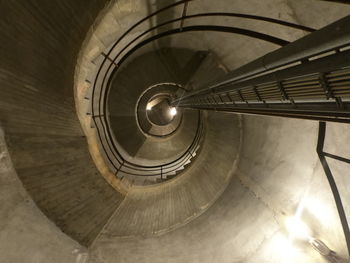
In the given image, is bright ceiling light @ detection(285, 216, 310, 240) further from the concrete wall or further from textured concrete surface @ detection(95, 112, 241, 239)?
the concrete wall

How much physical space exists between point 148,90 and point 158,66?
5.14ft

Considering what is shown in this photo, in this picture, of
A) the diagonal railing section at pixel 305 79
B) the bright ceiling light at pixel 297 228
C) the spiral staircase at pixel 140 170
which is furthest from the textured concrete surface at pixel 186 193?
the diagonal railing section at pixel 305 79

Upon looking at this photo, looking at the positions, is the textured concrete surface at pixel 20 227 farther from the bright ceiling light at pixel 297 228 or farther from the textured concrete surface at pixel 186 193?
the bright ceiling light at pixel 297 228

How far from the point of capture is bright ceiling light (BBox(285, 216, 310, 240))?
13.1 feet

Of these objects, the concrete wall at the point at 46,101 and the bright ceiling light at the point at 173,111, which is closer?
the concrete wall at the point at 46,101

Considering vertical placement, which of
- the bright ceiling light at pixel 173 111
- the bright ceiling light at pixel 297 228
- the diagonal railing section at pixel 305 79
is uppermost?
the bright ceiling light at pixel 173 111

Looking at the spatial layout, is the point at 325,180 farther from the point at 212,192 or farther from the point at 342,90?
the point at 342,90

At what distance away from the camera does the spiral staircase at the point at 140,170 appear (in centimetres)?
214

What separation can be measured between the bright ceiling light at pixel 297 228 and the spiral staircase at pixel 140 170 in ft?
0.51

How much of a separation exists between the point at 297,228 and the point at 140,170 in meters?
5.08

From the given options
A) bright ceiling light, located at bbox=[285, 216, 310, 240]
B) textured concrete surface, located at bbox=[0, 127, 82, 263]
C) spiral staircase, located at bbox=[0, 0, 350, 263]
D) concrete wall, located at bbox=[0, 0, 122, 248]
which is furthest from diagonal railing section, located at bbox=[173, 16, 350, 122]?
bright ceiling light, located at bbox=[285, 216, 310, 240]

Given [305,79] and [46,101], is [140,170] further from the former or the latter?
[305,79]

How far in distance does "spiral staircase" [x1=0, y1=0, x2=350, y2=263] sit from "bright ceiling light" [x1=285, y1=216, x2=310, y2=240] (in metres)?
0.15

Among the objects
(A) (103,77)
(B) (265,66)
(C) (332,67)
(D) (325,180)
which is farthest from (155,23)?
(D) (325,180)
